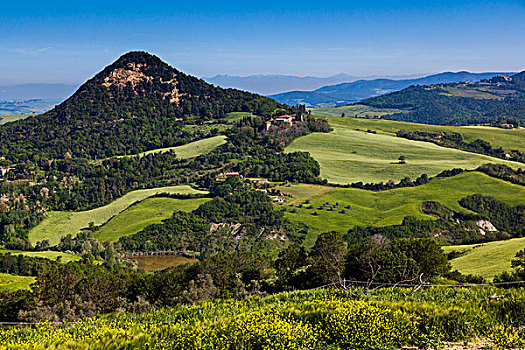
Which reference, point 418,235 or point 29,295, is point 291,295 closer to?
point 29,295

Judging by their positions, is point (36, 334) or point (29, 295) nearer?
point (36, 334)

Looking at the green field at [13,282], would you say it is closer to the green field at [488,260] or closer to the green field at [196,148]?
the green field at [488,260]

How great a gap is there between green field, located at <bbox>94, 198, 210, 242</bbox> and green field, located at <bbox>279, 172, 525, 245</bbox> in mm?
32658

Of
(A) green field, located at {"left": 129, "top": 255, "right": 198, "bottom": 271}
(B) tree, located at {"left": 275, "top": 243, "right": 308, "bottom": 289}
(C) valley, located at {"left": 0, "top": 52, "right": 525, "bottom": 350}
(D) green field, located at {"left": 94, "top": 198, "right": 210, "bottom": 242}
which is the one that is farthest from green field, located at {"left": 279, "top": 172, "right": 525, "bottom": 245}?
(B) tree, located at {"left": 275, "top": 243, "right": 308, "bottom": 289}

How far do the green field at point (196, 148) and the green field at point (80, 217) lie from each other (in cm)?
3486

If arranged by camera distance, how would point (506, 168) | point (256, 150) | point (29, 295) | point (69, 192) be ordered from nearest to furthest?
point (29, 295) < point (506, 168) < point (69, 192) < point (256, 150)

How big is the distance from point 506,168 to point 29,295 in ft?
457

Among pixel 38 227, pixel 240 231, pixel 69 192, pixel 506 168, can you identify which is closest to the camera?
pixel 240 231

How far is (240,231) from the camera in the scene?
329ft

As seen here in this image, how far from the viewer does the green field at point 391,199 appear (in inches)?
3831

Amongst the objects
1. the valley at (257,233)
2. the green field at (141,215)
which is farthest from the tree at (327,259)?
the green field at (141,215)

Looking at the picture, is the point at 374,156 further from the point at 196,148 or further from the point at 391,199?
the point at 196,148

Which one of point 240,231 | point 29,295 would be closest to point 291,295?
point 29,295

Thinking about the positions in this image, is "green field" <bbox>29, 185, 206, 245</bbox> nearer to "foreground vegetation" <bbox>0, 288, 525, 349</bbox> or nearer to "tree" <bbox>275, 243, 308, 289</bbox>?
"tree" <bbox>275, 243, 308, 289</bbox>
